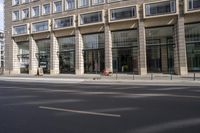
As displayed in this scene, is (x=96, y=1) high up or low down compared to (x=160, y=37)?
up

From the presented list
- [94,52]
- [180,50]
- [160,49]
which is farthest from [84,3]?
[180,50]

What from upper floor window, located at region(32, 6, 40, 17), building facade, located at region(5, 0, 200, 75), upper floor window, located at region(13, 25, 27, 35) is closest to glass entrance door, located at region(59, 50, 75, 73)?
building facade, located at region(5, 0, 200, 75)

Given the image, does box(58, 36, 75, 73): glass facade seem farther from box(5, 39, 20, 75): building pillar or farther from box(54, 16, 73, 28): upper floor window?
box(5, 39, 20, 75): building pillar

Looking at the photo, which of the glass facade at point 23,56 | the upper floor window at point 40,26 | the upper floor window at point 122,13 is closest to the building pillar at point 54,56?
the upper floor window at point 40,26

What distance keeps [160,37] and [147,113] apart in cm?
2953

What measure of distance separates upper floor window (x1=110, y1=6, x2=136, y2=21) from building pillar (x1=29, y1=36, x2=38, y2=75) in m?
17.7

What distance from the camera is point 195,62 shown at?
1294 inches

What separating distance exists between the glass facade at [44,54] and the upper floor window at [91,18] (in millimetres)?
8870

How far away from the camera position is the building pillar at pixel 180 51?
1278 inches

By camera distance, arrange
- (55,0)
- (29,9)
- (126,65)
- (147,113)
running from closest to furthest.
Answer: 1. (147,113)
2. (126,65)
3. (55,0)
4. (29,9)

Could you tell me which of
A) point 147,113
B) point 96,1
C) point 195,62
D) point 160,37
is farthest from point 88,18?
point 147,113

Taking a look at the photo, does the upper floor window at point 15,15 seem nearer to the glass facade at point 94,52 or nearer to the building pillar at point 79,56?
the building pillar at point 79,56

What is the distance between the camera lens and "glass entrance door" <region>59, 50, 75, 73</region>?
42.3 meters

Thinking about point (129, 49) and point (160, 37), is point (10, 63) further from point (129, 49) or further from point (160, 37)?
point (160, 37)
